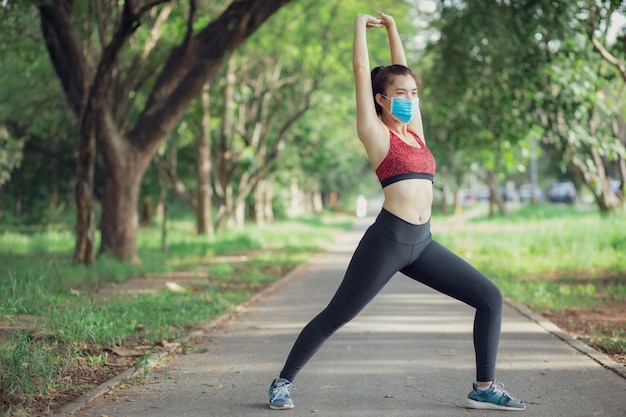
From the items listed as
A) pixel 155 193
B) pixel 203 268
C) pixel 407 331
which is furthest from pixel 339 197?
pixel 407 331

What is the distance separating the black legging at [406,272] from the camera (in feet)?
17.0

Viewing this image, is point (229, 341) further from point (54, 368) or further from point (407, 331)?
point (54, 368)

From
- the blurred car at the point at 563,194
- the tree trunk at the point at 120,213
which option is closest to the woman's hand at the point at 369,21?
the tree trunk at the point at 120,213

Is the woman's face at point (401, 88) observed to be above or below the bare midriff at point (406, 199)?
above

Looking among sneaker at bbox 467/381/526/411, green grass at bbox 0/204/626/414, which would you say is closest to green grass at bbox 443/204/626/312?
green grass at bbox 0/204/626/414

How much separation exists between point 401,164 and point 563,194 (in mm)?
64204

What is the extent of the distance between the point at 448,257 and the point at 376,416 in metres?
1.05

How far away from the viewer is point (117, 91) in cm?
1764

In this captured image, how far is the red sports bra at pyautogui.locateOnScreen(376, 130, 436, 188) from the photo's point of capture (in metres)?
5.17

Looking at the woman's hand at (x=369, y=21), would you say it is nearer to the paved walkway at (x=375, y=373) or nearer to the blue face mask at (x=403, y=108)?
the blue face mask at (x=403, y=108)

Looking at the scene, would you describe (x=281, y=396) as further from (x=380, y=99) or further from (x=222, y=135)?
(x=222, y=135)

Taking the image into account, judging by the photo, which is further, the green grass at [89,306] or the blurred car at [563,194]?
the blurred car at [563,194]

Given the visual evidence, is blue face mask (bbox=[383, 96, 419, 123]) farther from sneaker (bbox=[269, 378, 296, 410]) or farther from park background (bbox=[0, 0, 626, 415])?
park background (bbox=[0, 0, 626, 415])

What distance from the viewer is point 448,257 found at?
5.32m
